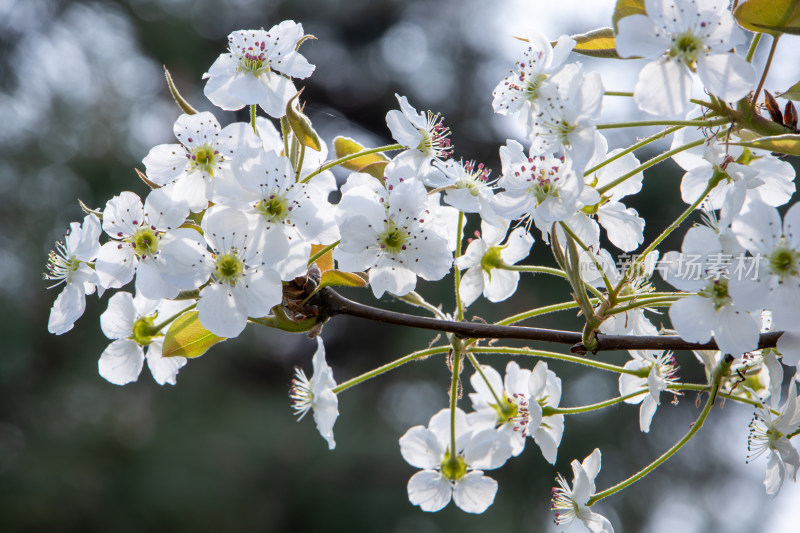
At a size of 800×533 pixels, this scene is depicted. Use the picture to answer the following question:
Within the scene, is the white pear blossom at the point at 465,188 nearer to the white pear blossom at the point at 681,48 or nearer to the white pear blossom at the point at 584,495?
the white pear blossom at the point at 681,48

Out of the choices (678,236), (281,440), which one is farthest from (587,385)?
(281,440)

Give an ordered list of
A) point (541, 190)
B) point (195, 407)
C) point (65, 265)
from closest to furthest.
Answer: point (541, 190), point (65, 265), point (195, 407)

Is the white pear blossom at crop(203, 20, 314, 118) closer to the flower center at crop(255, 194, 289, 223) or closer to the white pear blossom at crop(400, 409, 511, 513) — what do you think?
the flower center at crop(255, 194, 289, 223)

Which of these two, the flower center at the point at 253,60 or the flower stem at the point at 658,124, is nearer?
the flower stem at the point at 658,124

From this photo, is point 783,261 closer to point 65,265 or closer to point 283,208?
point 283,208

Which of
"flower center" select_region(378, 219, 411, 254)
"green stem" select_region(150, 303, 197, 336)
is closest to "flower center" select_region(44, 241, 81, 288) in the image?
"green stem" select_region(150, 303, 197, 336)

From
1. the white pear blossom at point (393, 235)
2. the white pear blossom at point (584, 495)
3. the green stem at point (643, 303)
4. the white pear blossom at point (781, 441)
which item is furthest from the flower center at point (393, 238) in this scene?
the white pear blossom at point (781, 441)

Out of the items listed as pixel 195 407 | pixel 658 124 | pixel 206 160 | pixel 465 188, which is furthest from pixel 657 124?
pixel 195 407
